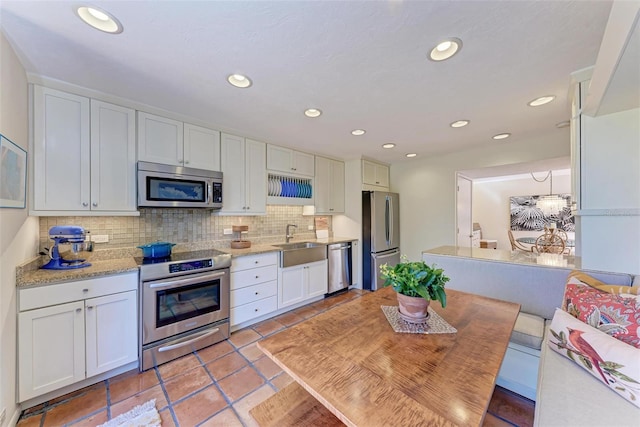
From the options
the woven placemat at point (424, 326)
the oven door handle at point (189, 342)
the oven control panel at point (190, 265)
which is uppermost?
the oven control panel at point (190, 265)

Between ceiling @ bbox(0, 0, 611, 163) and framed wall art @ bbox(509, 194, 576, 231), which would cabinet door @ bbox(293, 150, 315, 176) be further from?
framed wall art @ bbox(509, 194, 576, 231)

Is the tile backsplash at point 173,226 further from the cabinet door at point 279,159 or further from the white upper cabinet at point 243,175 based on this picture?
the cabinet door at point 279,159

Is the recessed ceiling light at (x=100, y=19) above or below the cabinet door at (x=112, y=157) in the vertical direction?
above

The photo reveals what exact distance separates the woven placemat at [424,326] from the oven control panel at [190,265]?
5.79ft

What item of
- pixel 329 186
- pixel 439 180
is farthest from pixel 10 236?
pixel 439 180

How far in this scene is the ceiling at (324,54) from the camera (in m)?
1.18

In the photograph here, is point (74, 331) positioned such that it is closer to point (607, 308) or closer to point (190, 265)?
point (190, 265)

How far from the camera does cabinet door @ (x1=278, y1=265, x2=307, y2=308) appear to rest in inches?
121

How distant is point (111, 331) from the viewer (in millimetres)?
1851

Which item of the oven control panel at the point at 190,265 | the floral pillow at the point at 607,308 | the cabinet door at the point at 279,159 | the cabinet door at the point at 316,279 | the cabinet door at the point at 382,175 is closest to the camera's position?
the floral pillow at the point at 607,308

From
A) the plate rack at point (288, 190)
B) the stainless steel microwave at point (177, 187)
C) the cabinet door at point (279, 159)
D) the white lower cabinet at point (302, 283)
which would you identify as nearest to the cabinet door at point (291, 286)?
the white lower cabinet at point (302, 283)

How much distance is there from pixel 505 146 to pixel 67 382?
5218 millimetres

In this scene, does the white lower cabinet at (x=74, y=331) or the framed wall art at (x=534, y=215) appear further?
the framed wall art at (x=534, y=215)

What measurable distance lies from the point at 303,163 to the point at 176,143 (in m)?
1.76
